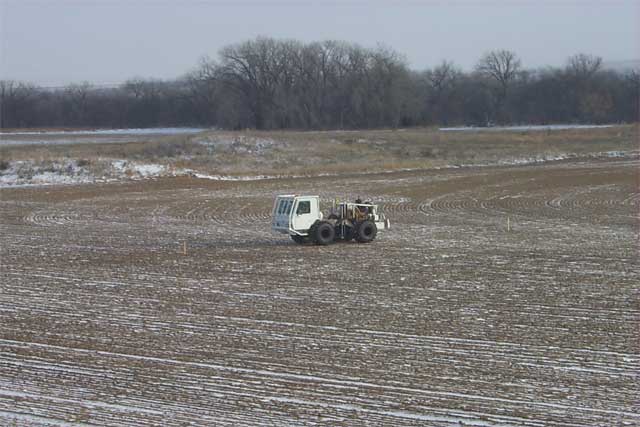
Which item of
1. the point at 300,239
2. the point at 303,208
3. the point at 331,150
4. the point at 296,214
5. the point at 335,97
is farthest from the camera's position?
the point at 335,97

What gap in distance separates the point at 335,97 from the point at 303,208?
8363cm

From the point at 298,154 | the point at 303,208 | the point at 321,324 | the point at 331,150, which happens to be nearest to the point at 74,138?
the point at 331,150

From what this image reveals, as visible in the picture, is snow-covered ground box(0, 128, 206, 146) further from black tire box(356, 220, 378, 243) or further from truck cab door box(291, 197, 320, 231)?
black tire box(356, 220, 378, 243)

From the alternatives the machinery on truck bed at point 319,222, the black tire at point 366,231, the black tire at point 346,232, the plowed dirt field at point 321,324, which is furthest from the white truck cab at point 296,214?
the black tire at point 366,231

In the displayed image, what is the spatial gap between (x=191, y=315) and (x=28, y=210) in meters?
22.4

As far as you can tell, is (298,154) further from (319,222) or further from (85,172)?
(319,222)

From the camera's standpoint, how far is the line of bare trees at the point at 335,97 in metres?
106

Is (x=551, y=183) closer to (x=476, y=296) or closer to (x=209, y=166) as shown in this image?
(x=209, y=166)

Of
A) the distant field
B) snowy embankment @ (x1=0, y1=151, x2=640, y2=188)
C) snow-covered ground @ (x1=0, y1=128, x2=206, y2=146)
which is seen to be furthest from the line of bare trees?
snowy embankment @ (x1=0, y1=151, x2=640, y2=188)

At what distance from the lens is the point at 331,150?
6431 centimetres

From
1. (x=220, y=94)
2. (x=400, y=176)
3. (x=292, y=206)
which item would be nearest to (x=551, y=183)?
(x=400, y=176)

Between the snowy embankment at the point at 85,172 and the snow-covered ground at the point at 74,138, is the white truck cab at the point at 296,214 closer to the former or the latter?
the snowy embankment at the point at 85,172

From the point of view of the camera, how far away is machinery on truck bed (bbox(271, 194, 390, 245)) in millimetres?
25828

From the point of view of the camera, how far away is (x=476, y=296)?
1838 cm
